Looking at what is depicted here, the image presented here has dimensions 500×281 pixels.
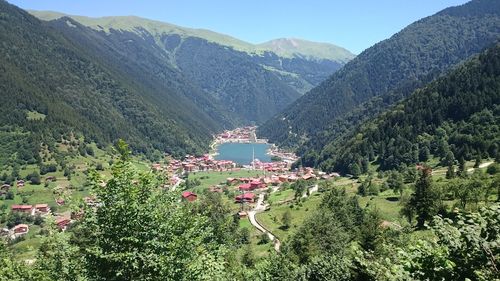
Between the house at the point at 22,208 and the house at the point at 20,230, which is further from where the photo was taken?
the house at the point at 22,208

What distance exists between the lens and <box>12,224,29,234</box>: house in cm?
13000

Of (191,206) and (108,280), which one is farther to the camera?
(191,206)

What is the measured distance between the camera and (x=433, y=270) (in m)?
12.4

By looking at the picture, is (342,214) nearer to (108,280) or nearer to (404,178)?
(404,178)

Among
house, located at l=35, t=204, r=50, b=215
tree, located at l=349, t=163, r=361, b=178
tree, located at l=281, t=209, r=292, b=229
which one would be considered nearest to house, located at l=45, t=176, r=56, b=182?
house, located at l=35, t=204, r=50, b=215

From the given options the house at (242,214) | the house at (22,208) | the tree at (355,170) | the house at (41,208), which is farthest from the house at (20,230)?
the tree at (355,170)

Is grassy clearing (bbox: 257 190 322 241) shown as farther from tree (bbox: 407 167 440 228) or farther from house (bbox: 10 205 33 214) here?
house (bbox: 10 205 33 214)

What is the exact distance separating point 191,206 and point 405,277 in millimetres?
10386

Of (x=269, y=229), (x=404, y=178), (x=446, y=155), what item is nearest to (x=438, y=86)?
(x=446, y=155)

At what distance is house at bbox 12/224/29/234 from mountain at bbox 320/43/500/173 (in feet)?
363

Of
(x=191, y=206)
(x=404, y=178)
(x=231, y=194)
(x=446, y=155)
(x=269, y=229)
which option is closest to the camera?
(x=191, y=206)

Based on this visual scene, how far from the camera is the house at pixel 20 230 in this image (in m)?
130

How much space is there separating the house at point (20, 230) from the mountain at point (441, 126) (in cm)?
11055

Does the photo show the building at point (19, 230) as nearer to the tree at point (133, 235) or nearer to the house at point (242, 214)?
the house at point (242, 214)
